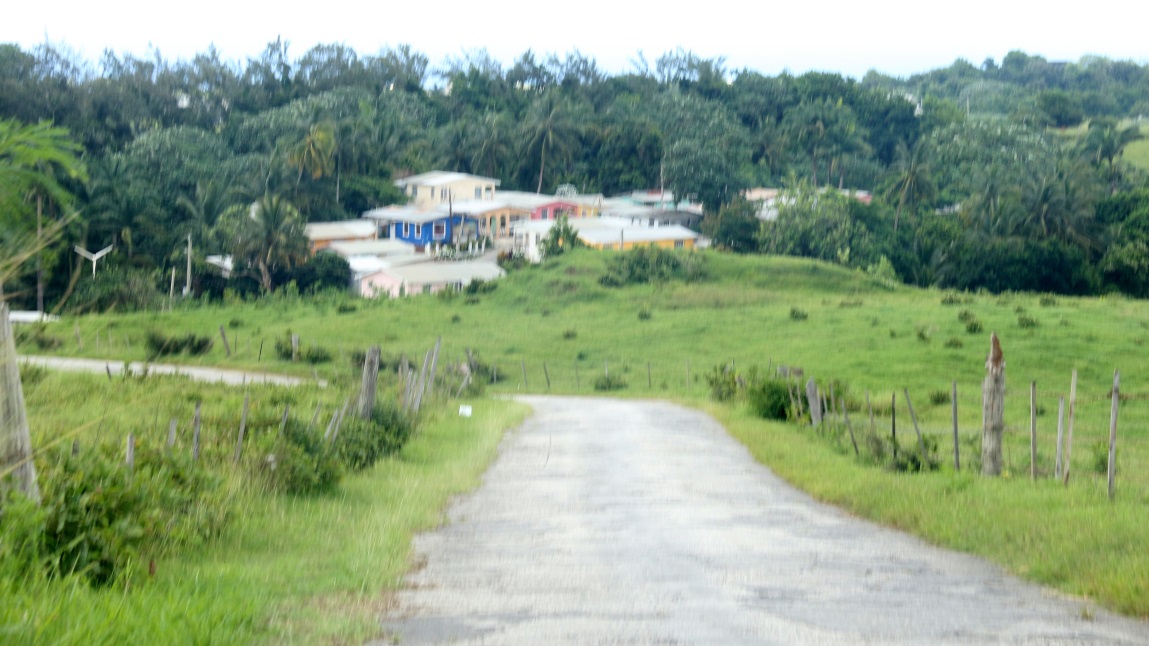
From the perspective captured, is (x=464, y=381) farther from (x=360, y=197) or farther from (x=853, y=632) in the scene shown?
(x=360, y=197)

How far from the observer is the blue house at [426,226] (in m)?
83.9

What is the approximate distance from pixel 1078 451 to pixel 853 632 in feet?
51.8

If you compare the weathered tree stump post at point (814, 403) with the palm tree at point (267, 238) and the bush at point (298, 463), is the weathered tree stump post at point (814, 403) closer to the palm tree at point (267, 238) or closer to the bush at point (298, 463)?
the bush at point (298, 463)

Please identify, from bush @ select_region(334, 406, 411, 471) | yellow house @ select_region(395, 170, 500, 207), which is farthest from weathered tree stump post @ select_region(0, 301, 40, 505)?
yellow house @ select_region(395, 170, 500, 207)

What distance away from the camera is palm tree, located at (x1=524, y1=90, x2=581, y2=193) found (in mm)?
97125

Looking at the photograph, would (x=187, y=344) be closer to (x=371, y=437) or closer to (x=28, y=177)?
(x=371, y=437)

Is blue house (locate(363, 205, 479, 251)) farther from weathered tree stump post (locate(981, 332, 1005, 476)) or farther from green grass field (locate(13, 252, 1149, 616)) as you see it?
weathered tree stump post (locate(981, 332, 1005, 476))

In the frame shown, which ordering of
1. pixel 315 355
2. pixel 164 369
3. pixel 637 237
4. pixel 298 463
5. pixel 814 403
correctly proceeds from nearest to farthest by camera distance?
pixel 298 463 < pixel 814 403 < pixel 164 369 < pixel 315 355 < pixel 637 237

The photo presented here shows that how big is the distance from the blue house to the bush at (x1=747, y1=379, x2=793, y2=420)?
59.7 m

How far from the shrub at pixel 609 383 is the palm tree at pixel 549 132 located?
2326 inches

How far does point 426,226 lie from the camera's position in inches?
3322

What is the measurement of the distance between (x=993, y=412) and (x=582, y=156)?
91.1 metres

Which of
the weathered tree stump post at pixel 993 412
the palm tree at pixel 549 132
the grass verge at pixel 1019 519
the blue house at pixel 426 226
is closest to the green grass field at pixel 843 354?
the grass verge at pixel 1019 519

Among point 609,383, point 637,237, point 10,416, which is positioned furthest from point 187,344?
point 10,416
